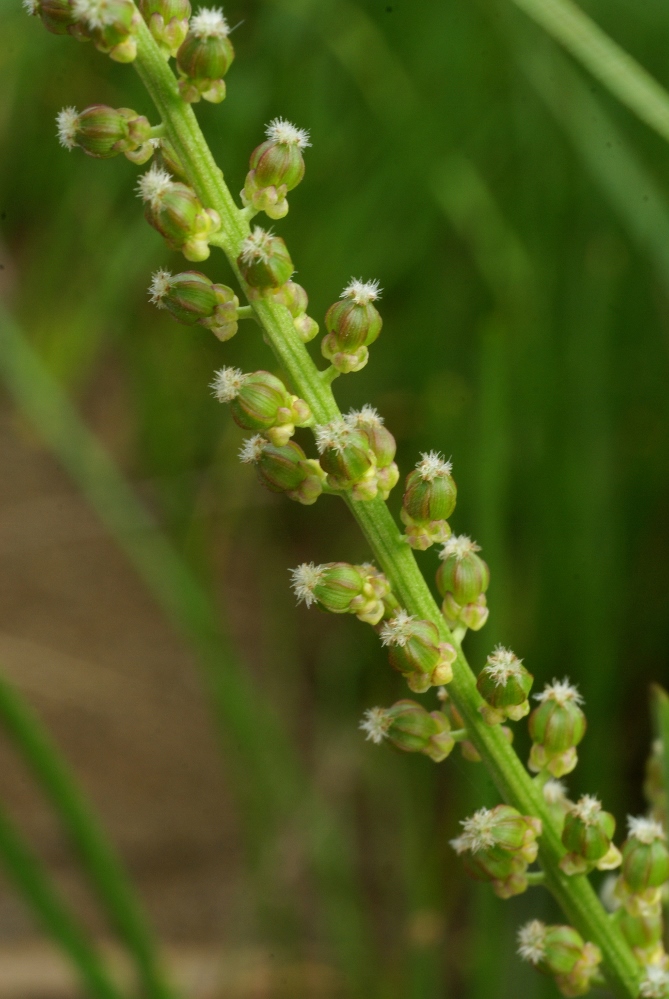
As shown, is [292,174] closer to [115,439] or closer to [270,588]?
[270,588]

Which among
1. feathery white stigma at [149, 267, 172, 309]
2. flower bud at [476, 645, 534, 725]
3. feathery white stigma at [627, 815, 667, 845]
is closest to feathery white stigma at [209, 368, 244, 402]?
feathery white stigma at [149, 267, 172, 309]

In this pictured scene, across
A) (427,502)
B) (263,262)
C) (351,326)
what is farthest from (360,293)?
(427,502)

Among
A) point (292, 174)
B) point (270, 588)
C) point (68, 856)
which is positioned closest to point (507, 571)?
point (270, 588)

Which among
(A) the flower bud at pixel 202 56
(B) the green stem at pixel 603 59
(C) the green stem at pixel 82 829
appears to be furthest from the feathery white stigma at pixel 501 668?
(C) the green stem at pixel 82 829

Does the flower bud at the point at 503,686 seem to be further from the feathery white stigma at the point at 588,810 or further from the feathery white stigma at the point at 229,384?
the feathery white stigma at the point at 229,384

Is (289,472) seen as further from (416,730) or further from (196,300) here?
(416,730)

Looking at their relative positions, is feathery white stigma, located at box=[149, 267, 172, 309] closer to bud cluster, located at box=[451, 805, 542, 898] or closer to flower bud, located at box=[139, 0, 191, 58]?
flower bud, located at box=[139, 0, 191, 58]
